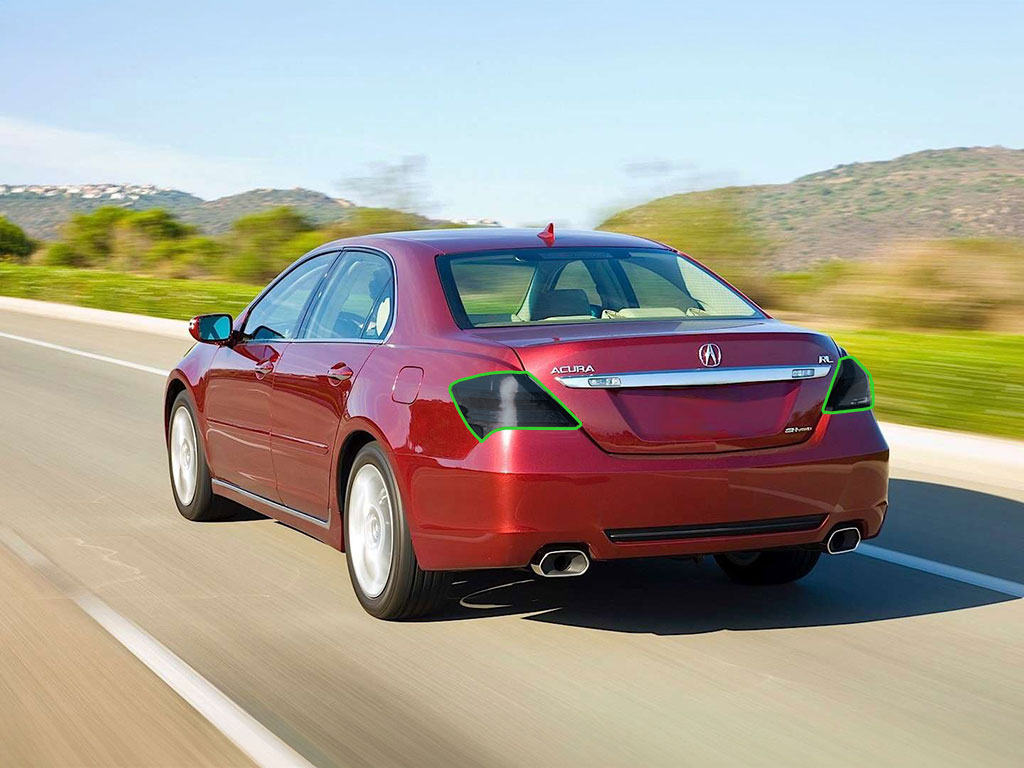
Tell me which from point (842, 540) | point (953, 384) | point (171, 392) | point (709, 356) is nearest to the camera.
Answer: point (709, 356)

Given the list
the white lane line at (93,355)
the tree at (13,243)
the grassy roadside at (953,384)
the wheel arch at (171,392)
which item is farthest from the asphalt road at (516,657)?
the tree at (13,243)

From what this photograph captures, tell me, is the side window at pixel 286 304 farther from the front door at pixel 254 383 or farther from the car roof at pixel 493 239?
the car roof at pixel 493 239

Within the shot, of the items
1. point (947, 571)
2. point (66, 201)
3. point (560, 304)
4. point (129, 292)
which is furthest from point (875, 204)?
point (66, 201)

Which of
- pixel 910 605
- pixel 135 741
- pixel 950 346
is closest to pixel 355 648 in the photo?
pixel 135 741

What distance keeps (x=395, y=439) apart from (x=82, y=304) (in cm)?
3016

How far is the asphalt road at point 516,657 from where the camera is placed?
14.8ft

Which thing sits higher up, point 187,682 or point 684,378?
point 684,378

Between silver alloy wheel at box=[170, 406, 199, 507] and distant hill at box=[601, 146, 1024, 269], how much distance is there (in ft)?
48.1

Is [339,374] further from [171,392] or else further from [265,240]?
[265,240]

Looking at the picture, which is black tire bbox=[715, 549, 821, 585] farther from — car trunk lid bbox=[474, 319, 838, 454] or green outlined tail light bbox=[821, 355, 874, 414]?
car trunk lid bbox=[474, 319, 838, 454]

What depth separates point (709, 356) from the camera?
5.44 m

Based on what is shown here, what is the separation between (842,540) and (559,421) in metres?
1.27

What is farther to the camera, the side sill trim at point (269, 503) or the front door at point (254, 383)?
the front door at point (254, 383)

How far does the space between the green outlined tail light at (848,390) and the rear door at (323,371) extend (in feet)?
5.91
